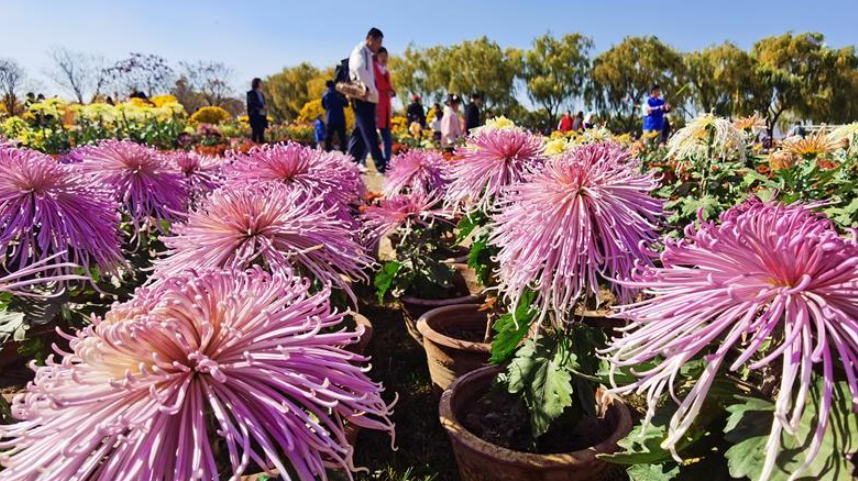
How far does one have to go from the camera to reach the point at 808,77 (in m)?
34.8

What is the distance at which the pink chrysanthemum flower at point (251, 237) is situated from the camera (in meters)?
1.41

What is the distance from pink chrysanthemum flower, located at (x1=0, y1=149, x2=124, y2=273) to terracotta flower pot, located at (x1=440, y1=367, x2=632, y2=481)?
1297 millimetres

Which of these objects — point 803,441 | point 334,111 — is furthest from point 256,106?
point 803,441

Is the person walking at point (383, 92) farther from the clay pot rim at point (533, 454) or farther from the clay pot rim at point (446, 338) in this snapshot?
the clay pot rim at point (533, 454)

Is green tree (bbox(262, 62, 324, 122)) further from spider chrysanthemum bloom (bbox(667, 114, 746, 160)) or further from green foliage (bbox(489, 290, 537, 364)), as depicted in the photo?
green foliage (bbox(489, 290, 537, 364))

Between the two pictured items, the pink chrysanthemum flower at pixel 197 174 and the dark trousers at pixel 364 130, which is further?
the dark trousers at pixel 364 130

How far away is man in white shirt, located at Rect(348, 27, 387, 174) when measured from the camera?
22.8ft

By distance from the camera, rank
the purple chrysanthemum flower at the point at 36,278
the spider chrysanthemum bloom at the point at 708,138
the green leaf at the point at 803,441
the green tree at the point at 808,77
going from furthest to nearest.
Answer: the green tree at the point at 808,77 → the spider chrysanthemum bloom at the point at 708,138 → the purple chrysanthemum flower at the point at 36,278 → the green leaf at the point at 803,441

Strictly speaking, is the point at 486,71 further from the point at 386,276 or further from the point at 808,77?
the point at 386,276

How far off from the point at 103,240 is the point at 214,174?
1008 millimetres

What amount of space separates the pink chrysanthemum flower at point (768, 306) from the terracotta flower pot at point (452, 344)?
60.0 inches

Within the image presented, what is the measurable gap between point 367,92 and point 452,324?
4.75 meters

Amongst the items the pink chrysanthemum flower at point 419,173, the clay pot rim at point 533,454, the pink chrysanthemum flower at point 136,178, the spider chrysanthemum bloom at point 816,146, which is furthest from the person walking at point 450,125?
the clay pot rim at point 533,454

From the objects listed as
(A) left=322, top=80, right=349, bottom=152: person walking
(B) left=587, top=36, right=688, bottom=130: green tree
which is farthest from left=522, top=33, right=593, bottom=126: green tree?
(A) left=322, top=80, right=349, bottom=152: person walking
